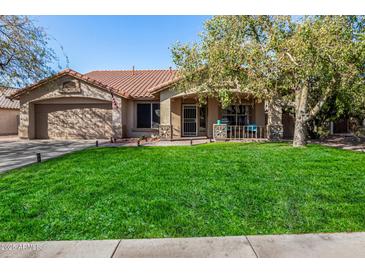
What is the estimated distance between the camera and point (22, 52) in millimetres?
12172

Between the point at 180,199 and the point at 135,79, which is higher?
the point at 135,79

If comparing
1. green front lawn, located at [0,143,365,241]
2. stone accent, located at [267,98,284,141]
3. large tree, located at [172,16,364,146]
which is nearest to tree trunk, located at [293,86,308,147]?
large tree, located at [172,16,364,146]

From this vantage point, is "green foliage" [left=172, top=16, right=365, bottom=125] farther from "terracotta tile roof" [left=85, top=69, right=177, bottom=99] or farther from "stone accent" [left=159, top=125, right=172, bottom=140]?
"terracotta tile roof" [left=85, top=69, right=177, bottom=99]

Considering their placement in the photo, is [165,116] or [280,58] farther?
[165,116]

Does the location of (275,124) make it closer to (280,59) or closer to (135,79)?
(280,59)

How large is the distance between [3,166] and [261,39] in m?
11.9

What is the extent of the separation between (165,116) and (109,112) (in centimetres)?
448

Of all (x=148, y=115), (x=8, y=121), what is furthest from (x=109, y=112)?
(x=8, y=121)

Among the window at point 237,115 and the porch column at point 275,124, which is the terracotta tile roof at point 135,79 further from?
the porch column at point 275,124

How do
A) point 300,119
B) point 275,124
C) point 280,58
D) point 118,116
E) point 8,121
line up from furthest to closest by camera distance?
point 8,121
point 118,116
point 275,124
point 300,119
point 280,58
